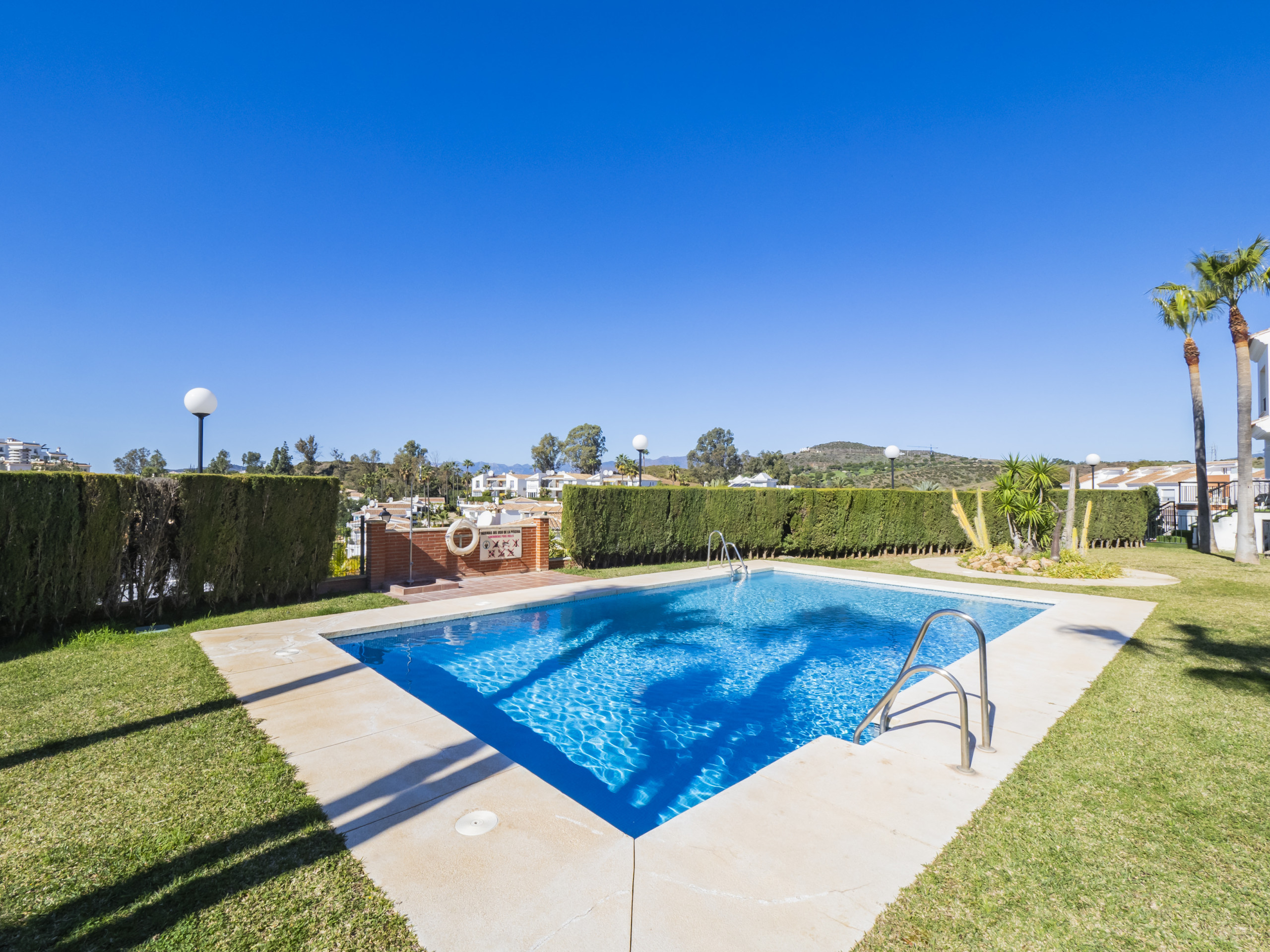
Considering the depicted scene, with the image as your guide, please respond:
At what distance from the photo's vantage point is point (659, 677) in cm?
709

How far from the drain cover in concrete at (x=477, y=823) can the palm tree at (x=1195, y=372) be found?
24651mm

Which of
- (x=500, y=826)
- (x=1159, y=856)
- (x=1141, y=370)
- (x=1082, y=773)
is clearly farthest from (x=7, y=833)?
(x=1141, y=370)

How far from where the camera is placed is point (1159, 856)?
9.52ft

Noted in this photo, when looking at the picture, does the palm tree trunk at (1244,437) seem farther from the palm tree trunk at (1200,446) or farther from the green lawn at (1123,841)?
the green lawn at (1123,841)

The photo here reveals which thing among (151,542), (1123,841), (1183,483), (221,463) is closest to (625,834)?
(1123,841)

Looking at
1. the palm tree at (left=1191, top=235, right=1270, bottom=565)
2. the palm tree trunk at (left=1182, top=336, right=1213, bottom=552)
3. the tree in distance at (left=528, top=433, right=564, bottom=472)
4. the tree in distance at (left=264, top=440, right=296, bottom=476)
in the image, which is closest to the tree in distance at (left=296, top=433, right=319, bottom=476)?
the tree in distance at (left=264, top=440, right=296, bottom=476)

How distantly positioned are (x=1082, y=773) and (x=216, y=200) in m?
21.0

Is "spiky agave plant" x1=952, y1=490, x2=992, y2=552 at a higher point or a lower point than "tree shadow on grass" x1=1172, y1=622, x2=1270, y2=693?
higher

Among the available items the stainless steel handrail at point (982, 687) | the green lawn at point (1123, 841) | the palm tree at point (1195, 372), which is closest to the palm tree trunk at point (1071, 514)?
the palm tree at point (1195, 372)

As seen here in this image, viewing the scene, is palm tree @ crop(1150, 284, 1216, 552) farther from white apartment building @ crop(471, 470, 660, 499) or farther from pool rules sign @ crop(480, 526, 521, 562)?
white apartment building @ crop(471, 470, 660, 499)

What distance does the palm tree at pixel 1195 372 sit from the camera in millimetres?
18562

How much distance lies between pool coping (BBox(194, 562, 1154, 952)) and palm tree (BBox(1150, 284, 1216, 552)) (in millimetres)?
19807

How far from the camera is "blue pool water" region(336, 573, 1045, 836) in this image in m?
4.93

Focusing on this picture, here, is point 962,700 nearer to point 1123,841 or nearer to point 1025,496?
point 1123,841
